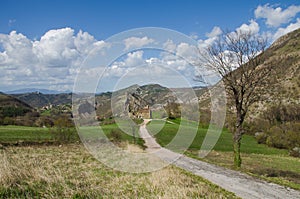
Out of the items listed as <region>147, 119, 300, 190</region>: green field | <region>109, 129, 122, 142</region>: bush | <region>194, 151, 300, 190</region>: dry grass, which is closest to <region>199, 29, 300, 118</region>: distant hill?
<region>147, 119, 300, 190</region>: green field

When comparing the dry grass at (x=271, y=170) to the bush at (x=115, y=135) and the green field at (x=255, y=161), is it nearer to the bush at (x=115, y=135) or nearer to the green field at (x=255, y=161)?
the green field at (x=255, y=161)

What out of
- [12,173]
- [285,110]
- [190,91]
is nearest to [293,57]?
[285,110]

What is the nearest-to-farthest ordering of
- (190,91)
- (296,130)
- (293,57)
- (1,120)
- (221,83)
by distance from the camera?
(190,91) → (221,83) → (296,130) → (1,120) → (293,57)

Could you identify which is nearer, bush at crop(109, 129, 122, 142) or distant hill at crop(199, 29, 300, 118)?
distant hill at crop(199, 29, 300, 118)

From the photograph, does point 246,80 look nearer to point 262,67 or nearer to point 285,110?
point 262,67

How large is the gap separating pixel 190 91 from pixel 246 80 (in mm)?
6872

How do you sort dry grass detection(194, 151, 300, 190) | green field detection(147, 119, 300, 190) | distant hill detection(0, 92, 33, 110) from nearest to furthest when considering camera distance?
1. dry grass detection(194, 151, 300, 190)
2. green field detection(147, 119, 300, 190)
3. distant hill detection(0, 92, 33, 110)

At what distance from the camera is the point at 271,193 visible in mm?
12969

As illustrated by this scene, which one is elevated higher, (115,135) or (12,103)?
(12,103)

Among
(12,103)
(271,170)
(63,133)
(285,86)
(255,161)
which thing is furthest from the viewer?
(12,103)

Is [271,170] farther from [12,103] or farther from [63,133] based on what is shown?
[12,103]

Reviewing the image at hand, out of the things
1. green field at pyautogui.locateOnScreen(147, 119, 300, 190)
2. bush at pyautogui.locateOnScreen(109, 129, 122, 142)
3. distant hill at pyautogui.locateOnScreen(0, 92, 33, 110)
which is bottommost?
green field at pyautogui.locateOnScreen(147, 119, 300, 190)

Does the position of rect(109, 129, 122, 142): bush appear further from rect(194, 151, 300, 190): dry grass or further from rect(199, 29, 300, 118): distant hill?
rect(199, 29, 300, 118): distant hill

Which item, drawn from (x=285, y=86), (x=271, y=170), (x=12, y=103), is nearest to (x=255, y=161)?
(x=271, y=170)
